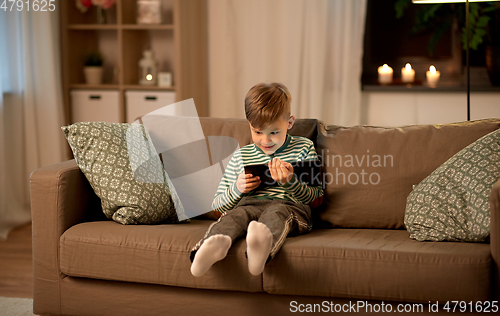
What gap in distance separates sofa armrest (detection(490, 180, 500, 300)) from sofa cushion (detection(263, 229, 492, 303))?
2cm

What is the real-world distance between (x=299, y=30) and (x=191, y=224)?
188cm

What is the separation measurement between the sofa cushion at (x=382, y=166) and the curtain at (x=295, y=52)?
1373 millimetres

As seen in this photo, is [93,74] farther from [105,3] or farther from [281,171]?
[281,171]

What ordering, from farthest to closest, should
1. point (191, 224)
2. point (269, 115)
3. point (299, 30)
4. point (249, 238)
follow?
point (299, 30) → point (191, 224) → point (269, 115) → point (249, 238)

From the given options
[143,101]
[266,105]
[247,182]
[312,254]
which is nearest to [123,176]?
[247,182]

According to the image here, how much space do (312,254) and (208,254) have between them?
1.06 ft

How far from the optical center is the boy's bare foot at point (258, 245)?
4.86 ft

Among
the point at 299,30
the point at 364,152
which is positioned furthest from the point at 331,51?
the point at 364,152

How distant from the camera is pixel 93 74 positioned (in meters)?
3.47

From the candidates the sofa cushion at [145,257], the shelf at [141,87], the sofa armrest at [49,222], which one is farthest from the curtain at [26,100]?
the sofa cushion at [145,257]

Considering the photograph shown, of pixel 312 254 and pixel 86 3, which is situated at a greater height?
pixel 86 3

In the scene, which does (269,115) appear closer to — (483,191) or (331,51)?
(483,191)

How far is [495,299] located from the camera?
4.86ft

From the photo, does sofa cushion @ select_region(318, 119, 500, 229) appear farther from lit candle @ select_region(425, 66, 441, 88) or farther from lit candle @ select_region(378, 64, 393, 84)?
lit candle @ select_region(378, 64, 393, 84)
